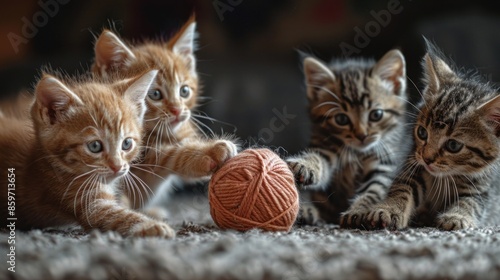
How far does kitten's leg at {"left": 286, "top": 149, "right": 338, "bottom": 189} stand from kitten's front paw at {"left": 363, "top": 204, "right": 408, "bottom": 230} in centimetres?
21

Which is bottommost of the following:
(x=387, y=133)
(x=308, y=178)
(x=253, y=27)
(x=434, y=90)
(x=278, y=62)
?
(x=308, y=178)

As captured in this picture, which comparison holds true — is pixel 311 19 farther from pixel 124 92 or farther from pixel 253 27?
pixel 124 92

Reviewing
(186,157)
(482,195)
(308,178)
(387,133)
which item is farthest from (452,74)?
(186,157)

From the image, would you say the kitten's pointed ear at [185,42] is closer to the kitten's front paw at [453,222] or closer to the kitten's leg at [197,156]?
the kitten's leg at [197,156]

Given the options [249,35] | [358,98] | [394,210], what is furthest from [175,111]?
[249,35]

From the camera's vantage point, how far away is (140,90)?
159 centimetres

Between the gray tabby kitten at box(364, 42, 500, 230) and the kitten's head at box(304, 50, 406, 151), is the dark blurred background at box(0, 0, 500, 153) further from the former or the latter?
the gray tabby kitten at box(364, 42, 500, 230)

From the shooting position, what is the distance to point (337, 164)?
74.9 inches

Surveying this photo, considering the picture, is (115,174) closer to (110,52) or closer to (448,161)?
(110,52)

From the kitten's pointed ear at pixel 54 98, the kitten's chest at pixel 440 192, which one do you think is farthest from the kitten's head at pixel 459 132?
the kitten's pointed ear at pixel 54 98

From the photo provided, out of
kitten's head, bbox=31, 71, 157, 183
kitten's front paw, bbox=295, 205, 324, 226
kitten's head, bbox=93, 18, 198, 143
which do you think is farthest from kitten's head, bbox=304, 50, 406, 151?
kitten's head, bbox=31, 71, 157, 183

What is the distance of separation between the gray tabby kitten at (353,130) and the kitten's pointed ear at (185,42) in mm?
420

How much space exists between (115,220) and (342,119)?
0.87m

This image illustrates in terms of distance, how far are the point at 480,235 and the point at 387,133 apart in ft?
2.00
